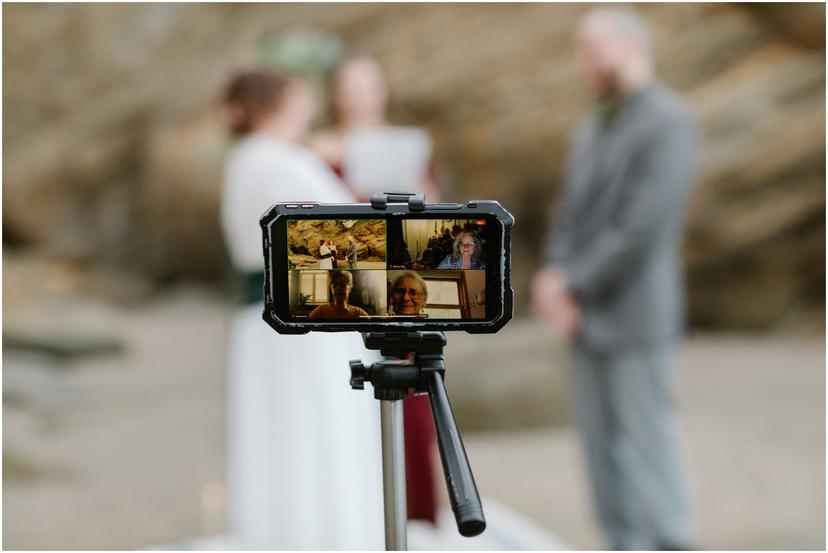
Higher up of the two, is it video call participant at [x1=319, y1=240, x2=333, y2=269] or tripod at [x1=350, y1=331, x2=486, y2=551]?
video call participant at [x1=319, y1=240, x2=333, y2=269]

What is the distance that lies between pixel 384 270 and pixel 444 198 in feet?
17.1

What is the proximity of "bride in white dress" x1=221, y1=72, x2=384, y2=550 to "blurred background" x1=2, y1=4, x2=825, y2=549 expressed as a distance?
0.84 metres

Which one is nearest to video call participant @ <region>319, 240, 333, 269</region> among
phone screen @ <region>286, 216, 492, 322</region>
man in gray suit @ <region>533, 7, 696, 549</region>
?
phone screen @ <region>286, 216, 492, 322</region>

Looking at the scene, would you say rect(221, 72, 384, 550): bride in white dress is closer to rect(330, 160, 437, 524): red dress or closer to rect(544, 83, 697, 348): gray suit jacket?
rect(330, 160, 437, 524): red dress

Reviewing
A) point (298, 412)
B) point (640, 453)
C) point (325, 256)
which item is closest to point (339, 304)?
point (325, 256)

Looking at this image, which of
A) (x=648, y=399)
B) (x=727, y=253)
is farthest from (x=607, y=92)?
(x=727, y=253)

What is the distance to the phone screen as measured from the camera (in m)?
0.73

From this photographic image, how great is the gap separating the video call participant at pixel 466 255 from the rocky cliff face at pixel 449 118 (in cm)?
471

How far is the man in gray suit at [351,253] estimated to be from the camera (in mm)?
741

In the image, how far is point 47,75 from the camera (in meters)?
6.75

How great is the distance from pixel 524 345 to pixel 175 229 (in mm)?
4126

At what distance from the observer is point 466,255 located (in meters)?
0.74

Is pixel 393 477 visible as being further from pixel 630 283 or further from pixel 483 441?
pixel 483 441

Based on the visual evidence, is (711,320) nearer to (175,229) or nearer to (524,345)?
(524,345)
